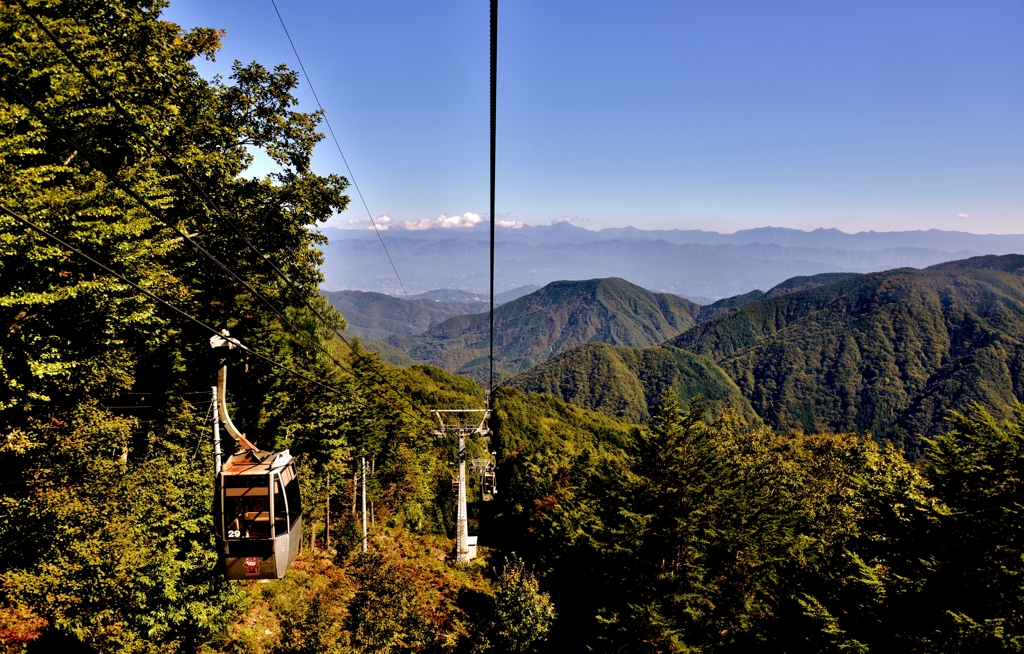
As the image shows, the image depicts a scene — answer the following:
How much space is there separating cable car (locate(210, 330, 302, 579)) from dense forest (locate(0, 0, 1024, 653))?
3.06 metres

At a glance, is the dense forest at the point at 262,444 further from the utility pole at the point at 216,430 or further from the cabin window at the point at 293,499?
the cabin window at the point at 293,499

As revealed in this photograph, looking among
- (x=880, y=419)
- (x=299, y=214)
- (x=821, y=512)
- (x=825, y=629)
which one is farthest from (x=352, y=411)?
(x=880, y=419)

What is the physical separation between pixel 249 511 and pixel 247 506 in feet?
0.53

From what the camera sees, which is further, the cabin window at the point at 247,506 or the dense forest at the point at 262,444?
the dense forest at the point at 262,444

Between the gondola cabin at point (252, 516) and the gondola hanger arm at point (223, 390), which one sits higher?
the gondola hanger arm at point (223, 390)

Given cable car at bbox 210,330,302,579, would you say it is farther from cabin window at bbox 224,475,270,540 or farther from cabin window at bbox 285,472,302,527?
cabin window at bbox 285,472,302,527

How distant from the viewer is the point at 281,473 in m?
11.5

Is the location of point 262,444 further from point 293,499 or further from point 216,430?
point 216,430

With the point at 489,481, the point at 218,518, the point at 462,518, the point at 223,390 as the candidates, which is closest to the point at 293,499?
the point at 218,518

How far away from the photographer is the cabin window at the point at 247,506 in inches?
426

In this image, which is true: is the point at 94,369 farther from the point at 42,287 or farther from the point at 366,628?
the point at 366,628

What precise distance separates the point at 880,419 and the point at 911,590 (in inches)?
9202

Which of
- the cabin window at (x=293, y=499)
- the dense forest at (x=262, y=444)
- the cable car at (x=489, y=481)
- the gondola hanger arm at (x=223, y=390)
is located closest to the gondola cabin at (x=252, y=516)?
the cabin window at (x=293, y=499)

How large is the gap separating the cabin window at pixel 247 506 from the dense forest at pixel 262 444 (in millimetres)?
3558
